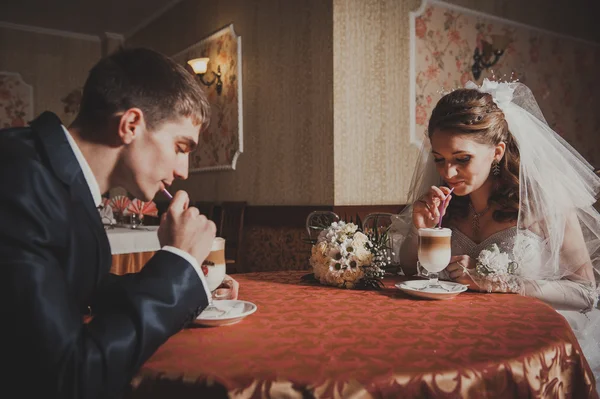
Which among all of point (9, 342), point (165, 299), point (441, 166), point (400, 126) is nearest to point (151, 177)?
point (165, 299)

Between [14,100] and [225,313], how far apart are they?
306 inches

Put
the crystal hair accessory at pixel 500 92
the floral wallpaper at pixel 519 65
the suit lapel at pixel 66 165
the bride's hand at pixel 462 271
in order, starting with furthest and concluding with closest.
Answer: the floral wallpaper at pixel 519 65
the crystal hair accessory at pixel 500 92
the bride's hand at pixel 462 271
the suit lapel at pixel 66 165

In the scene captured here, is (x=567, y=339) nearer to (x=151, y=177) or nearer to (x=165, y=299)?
(x=165, y=299)

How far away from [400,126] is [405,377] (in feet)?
12.7

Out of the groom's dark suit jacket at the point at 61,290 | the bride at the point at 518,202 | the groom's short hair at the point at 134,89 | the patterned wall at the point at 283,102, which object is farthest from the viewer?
the patterned wall at the point at 283,102

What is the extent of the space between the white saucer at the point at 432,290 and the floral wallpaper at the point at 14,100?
24.9 feet

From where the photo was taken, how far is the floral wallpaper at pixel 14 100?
7.46 metres

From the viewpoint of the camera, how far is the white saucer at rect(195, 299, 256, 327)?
4.09 feet

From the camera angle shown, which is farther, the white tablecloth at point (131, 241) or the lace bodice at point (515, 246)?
the white tablecloth at point (131, 241)

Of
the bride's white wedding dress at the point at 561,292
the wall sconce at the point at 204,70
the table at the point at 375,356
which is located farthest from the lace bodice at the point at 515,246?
the wall sconce at the point at 204,70

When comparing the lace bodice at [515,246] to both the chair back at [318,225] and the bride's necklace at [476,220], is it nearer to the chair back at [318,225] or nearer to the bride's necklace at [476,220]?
the bride's necklace at [476,220]

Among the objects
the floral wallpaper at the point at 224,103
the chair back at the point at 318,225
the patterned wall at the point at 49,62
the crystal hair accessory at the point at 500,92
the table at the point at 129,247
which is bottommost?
the table at the point at 129,247

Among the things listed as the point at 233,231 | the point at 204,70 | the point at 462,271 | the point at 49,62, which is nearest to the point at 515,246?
the point at 462,271

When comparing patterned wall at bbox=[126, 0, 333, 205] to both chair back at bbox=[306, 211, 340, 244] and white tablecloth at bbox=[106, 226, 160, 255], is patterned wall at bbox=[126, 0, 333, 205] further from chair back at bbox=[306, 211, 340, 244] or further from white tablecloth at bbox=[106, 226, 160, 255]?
white tablecloth at bbox=[106, 226, 160, 255]
